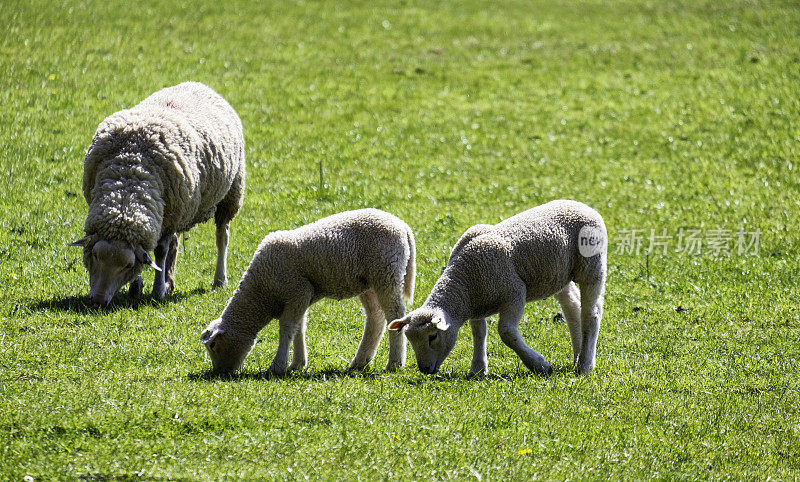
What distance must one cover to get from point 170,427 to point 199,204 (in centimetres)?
476

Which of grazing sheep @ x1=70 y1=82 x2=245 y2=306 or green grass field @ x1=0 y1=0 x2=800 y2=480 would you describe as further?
grazing sheep @ x1=70 y1=82 x2=245 y2=306

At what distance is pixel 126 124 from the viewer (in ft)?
34.5

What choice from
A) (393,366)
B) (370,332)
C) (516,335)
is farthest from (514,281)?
(370,332)

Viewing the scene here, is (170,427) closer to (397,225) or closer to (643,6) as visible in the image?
(397,225)

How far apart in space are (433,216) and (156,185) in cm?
560

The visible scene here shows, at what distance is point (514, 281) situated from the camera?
863 centimetres

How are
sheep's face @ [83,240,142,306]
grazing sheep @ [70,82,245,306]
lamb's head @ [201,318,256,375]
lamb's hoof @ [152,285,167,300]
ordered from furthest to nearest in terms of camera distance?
lamb's hoof @ [152,285,167,300] → grazing sheep @ [70,82,245,306] → sheep's face @ [83,240,142,306] → lamb's head @ [201,318,256,375]

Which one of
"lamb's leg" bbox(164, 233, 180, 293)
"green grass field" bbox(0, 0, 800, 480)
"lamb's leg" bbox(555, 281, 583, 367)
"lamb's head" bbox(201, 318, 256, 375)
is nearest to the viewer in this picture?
"green grass field" bbox(0, 0, 800, 480)

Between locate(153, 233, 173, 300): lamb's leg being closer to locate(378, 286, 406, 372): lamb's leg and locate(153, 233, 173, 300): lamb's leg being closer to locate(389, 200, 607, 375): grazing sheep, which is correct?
locate(378, 286, 406, 372): lamb's leg

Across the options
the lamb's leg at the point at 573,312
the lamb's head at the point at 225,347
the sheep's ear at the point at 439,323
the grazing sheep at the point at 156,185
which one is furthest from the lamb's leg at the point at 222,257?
the lamb's leg at the point at 573,312

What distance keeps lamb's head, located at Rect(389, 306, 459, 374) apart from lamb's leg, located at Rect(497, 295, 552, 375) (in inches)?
18.0

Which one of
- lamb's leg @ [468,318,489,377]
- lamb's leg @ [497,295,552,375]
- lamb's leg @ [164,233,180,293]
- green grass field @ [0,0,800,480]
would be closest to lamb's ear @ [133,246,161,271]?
green grass field @ [0,0,800,480]

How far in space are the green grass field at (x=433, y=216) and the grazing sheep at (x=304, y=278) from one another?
0.36 m

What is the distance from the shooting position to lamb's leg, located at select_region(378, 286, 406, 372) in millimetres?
8695
